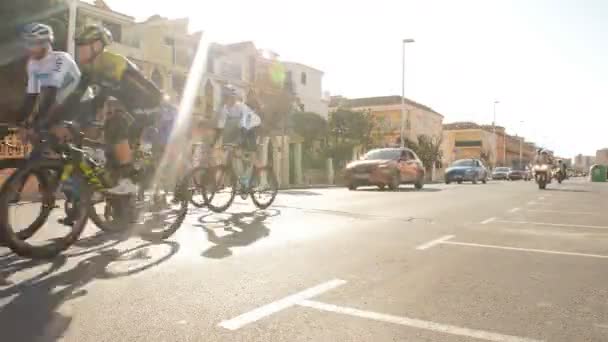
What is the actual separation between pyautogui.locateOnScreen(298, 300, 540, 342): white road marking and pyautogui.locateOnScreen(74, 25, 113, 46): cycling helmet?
310cm

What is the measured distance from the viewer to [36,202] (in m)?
4.29

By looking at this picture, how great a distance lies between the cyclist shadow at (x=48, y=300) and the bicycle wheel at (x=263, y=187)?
423 centimetres

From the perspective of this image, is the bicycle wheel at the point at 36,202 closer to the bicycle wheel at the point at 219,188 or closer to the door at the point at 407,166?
the bicycle wheel at the point at 219,188

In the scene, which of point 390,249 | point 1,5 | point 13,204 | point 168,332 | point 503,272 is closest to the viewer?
point 168,332

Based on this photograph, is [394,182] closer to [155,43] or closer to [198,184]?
[198,184]

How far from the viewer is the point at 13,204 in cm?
364

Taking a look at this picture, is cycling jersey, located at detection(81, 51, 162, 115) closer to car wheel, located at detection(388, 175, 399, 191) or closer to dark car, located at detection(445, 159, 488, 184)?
car wheel, located at detection(388, 175, 399, 191)

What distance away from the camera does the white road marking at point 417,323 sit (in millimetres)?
2484

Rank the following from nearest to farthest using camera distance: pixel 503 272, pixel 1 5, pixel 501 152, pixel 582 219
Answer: pixel 503 272
pixel 582 219
pixel 1 5
pixel 501 152

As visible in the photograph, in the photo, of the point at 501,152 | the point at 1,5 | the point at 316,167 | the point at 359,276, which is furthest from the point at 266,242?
the point at 501,152

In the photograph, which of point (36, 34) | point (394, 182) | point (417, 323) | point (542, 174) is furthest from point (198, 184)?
point (542, 174)

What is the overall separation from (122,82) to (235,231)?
2046 mm

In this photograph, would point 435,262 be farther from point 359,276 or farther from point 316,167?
point 316,167

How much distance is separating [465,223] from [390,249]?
3020mm
